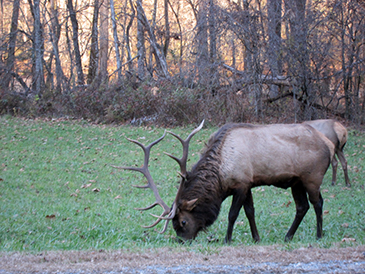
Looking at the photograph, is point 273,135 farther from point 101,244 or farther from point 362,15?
point 362,15

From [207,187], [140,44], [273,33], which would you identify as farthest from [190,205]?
[140,44]

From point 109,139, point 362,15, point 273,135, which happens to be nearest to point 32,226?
Result: point 273,135

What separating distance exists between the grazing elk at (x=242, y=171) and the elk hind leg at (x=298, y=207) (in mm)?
16

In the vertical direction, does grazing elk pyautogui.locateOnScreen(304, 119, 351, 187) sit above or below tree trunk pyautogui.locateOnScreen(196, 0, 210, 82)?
below

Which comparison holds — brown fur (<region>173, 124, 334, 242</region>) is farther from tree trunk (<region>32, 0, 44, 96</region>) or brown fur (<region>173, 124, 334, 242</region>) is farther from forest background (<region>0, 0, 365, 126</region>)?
tree trunk (<region>32, 0, 44, 96</region>)

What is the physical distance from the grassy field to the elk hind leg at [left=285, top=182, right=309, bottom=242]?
0.19 meters

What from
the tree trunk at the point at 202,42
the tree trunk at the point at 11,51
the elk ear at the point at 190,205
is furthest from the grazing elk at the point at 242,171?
the tree trunk at the point at 11,51

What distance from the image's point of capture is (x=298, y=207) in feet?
A: 21.0

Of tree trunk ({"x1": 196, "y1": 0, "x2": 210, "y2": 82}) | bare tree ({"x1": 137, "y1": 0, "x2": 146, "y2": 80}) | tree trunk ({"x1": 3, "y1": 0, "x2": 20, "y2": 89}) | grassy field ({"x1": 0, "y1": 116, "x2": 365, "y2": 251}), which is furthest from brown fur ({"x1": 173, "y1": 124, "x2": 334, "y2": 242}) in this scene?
tree trunk ({"x1": 3, "y1": 0, "x2": 20, "y2": 89})

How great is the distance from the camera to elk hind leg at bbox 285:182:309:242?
626cm

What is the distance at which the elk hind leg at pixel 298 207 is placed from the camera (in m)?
6.26

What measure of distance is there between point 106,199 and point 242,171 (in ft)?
13.4

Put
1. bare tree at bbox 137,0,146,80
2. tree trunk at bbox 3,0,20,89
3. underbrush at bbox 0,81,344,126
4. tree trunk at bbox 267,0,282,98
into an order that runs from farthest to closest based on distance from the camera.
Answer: tree trunk at bbox 3,0,20,89 < bare tree at bbox 137,0,146,80 < underbrush at bbox 0,81,344,126 < tree trunk at bbox 267,0,282,98

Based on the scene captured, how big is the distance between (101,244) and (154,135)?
32.2 ft
